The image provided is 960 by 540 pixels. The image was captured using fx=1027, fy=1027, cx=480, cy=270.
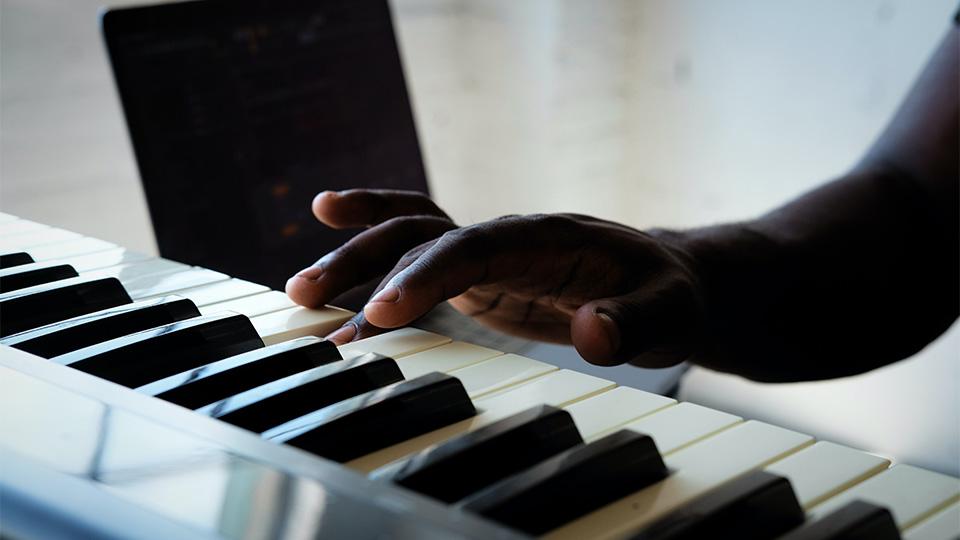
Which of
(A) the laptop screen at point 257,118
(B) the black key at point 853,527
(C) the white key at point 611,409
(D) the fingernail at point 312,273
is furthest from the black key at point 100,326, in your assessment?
(A) the laptop screen at point 257,118

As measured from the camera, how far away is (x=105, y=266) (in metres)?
0.61

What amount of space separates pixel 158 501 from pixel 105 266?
31cm

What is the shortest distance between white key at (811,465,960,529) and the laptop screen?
949 millimetres

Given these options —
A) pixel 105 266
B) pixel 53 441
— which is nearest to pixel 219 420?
pixel 53 441

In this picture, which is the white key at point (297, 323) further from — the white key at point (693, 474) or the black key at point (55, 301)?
the white key at point (693, 474)

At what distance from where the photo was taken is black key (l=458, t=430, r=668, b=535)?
13.6 inches

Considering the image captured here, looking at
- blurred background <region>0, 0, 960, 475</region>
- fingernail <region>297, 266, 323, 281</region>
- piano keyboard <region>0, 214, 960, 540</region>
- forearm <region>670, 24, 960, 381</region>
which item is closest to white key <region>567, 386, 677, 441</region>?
piano keyboard <region>0, 214, 960, 540</region>

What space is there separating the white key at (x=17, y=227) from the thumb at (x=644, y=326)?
36cm

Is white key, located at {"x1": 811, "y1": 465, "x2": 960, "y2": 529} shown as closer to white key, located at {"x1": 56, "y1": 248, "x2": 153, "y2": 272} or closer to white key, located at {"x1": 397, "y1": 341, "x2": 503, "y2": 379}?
white key, located at {"x1": 397, "y1": 341, "x2": 503, "y2": 379}

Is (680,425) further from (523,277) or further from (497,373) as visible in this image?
(523,277)

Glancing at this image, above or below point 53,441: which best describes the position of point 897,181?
below

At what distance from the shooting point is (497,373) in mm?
479

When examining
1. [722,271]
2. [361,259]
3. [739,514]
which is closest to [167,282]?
[361,259]

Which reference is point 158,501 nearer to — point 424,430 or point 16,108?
point 424,430
